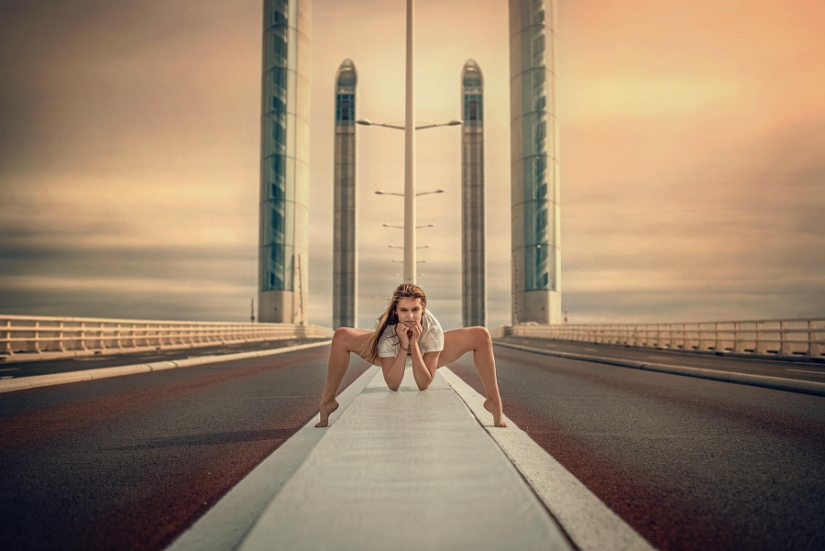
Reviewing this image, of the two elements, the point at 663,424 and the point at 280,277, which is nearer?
the point at 663,424

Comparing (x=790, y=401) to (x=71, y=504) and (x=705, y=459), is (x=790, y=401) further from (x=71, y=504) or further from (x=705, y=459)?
(x=71, y=504)

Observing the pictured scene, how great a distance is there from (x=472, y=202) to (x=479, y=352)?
106 meters

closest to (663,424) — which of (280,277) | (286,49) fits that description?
(280,277)

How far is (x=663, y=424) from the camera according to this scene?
614 centimetres

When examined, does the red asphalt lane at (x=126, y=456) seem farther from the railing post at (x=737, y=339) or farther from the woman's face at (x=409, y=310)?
the railing post at (x=737, y=339)

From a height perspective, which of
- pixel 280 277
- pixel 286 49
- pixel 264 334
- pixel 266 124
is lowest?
pixel 264 334

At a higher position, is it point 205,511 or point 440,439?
point 440,439

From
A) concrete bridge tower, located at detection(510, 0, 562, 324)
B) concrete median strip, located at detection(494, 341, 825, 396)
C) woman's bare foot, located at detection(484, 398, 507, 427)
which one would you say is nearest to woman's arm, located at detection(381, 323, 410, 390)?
woman's bare foot, located at detection(484, 398, 507, 427)

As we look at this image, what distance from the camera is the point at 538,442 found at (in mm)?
5074

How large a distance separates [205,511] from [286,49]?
83.5 metres

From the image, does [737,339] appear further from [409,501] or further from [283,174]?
[283,174]

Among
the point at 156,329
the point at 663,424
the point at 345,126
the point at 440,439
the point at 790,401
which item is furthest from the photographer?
the point at 345,126

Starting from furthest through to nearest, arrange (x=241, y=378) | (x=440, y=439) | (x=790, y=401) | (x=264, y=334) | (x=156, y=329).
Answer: (x=264, y=334), (x=156, y=329), (x=241, y=378), (x=790, y=401), (x=440, y=439)

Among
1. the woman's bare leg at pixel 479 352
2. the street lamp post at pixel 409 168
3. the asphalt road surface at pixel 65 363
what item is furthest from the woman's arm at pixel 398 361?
the street lamp post at pixel 409 168
